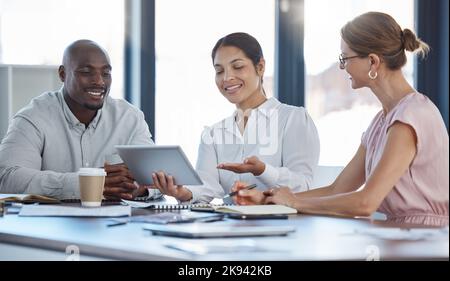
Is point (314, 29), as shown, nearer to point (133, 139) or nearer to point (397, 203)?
point (133, 139)

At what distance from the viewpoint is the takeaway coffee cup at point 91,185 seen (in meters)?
2.11

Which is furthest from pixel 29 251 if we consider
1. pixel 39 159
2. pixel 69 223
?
pixel 39 159

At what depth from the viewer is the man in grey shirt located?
2.79 metres

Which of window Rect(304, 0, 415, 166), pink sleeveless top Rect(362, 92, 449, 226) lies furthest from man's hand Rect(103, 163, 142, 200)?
window Rect(304, 0, 415, 166)

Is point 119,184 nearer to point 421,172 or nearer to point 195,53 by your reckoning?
point 421,172

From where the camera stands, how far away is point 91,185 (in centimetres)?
212

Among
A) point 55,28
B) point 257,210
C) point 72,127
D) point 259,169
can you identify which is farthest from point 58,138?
point 55,28

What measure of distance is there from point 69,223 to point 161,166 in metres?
A: 0.53

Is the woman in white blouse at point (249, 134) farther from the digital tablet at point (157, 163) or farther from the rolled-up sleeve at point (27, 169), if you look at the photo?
the rolled-up sleeve at point (27, 169)

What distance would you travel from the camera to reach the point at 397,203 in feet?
6.09

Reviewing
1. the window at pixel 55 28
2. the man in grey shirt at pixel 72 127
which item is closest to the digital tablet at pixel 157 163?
the man in grey shirt at pixel 72 127

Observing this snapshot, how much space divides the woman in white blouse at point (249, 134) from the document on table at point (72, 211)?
1.87ft

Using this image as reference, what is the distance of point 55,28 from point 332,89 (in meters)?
1.79

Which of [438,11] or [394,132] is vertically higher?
[438,11]
